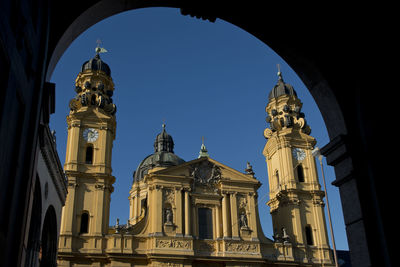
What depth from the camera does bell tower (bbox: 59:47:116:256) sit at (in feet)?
97.9

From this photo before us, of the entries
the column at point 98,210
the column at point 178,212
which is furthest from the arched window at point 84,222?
the column at point 178,212

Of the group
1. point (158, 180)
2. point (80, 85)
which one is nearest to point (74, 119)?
point (80, 85)

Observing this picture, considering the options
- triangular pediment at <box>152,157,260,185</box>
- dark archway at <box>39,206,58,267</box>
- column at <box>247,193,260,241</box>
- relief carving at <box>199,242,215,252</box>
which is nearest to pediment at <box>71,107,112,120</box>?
triangular pediment at <box>152,157,260,185</box>

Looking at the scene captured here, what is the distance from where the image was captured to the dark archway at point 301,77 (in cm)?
455

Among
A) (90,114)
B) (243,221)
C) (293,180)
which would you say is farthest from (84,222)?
(293,180)

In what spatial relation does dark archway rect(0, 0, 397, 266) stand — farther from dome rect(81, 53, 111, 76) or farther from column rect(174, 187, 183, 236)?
dome rect(81, 53, 111, 76)

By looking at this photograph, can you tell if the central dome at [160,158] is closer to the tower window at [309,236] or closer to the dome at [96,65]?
the dome at [96,65]

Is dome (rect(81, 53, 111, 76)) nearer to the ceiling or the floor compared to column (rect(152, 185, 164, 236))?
nearer to the ceiling

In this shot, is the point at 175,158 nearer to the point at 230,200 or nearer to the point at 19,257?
the point at 230,200

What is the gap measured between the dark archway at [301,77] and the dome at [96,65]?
3194 cm

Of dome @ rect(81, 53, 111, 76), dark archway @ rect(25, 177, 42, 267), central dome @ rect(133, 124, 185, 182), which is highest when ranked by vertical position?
dome @ rect(81, 53, 111, 76)

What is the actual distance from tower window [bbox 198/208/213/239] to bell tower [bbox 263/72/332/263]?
17.8 feet

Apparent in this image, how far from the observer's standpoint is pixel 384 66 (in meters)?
6.05

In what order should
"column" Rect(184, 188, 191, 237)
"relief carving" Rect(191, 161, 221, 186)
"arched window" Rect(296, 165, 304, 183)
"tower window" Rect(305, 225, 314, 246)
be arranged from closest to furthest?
1. "column" Rect(184, 188, 191, 237)
2. "relief carving" Rect(191, 161, 221, 186)
3. "tower window" Rect(305, 225, 314, 246)
4. "arched window" Rect(296, 165, 304, 183)
